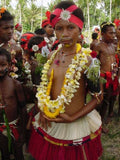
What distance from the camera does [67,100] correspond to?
2.11 m

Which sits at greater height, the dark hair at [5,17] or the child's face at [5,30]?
the dark hair at [5,17]

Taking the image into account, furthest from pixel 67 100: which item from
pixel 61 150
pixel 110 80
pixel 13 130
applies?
pixel 110 80

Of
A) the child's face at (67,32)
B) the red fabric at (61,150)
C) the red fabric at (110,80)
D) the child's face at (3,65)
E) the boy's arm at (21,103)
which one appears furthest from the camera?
the red fabric at (110,80)

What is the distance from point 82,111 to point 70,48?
2.43 ft

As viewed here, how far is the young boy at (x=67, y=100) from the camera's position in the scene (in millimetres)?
2070

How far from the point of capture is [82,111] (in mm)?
2125

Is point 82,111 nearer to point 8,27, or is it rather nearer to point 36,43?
point 8,27

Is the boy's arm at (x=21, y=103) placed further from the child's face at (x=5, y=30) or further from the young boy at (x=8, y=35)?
the child's face at (x=5, y=30)

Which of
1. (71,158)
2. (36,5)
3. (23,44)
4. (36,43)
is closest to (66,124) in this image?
(71,158)

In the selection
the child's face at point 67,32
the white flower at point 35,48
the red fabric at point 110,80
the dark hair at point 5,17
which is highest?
the dark hair at point 5,17

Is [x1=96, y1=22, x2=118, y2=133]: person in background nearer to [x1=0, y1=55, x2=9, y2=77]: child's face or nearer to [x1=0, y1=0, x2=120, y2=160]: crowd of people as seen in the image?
[x1=0, y1=0, x2=120, y2=160]: crowd of people

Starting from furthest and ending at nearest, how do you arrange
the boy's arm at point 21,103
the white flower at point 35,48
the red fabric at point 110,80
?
the red fabric at point 110,80
the white flower at point 35,48
the boy's arm at point 21,103

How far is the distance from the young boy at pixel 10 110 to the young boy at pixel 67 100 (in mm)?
437

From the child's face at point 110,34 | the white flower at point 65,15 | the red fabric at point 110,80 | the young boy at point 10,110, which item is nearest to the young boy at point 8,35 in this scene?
the young boy at point 10,110
